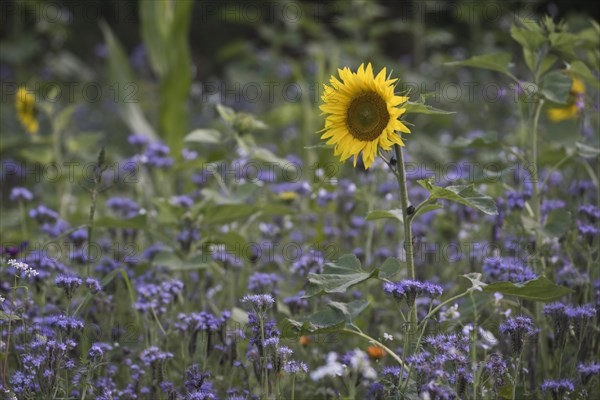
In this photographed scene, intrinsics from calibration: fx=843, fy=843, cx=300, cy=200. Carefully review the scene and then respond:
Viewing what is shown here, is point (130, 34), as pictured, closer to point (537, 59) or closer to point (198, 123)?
point (198, 123)

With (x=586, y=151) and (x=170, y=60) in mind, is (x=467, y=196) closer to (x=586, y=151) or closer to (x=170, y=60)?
(x=586, y=151)

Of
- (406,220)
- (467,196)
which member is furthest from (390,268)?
(467,196)

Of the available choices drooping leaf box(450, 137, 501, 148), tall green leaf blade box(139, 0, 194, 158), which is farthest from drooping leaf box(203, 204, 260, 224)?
tall green leaf blade box(139, 0, 194, 158)

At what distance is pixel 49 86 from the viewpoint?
673cm

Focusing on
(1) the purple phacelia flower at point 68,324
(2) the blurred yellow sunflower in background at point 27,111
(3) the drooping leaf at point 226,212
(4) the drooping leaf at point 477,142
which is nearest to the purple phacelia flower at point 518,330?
(4) the drooping leaf at point 477,142

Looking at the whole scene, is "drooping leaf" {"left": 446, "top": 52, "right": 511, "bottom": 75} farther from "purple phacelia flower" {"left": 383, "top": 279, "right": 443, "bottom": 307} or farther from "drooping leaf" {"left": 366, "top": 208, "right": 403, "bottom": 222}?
"purple phacelia flower" {"left": 383, "top": 279, "right": 443, "bottom": 307}

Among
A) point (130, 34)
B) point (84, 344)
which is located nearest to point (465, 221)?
point (84, 344)

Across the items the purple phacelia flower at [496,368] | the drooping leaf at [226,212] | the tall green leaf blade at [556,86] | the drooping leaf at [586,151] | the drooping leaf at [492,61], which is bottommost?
the purple phacelia flower at [496,368]

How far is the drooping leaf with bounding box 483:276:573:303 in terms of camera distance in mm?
2121

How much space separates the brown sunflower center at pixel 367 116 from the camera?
83.2 inches

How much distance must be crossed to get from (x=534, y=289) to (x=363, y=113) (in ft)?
2.07

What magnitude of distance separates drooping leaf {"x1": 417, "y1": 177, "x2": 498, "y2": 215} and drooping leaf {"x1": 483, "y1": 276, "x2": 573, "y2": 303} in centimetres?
→ 20

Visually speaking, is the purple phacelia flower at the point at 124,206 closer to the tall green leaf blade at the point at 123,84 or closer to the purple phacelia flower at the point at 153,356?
the tall green leaf blade at the point at 123,84

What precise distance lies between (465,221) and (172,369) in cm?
148
